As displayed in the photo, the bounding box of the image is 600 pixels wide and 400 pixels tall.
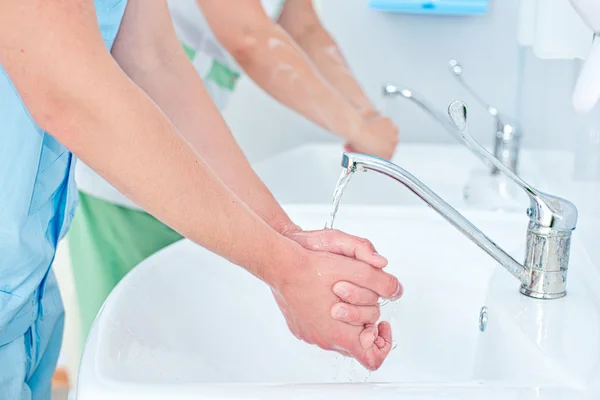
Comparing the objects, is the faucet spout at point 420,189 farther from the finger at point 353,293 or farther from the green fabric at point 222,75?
the green fabric at point 222,75

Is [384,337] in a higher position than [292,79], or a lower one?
lower

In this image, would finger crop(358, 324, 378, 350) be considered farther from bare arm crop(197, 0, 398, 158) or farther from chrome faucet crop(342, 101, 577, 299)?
bare arm crop(197, 0, 398, 158)

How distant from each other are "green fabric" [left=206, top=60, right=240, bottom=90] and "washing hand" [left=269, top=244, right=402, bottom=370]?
610 mm

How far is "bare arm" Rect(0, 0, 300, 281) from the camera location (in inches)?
22.7

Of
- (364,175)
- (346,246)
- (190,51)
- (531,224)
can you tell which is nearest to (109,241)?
(190,51)

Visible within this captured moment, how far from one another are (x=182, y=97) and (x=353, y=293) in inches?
12.4

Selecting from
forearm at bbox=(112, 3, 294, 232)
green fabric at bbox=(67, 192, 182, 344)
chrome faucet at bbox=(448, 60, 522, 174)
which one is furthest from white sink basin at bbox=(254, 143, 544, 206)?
forearm at bbox=(112, 3, 294, 232)

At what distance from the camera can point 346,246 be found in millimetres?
769

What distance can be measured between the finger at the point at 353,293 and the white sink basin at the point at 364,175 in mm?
536

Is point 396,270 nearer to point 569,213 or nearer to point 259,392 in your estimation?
point 569,213

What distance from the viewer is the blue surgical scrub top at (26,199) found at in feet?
2.41

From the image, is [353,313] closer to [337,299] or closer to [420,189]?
[337,299]

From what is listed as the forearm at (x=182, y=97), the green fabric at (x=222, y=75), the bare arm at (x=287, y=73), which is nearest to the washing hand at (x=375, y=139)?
the bare arm at (x=287, y=73)

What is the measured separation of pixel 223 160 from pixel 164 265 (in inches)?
5.1
